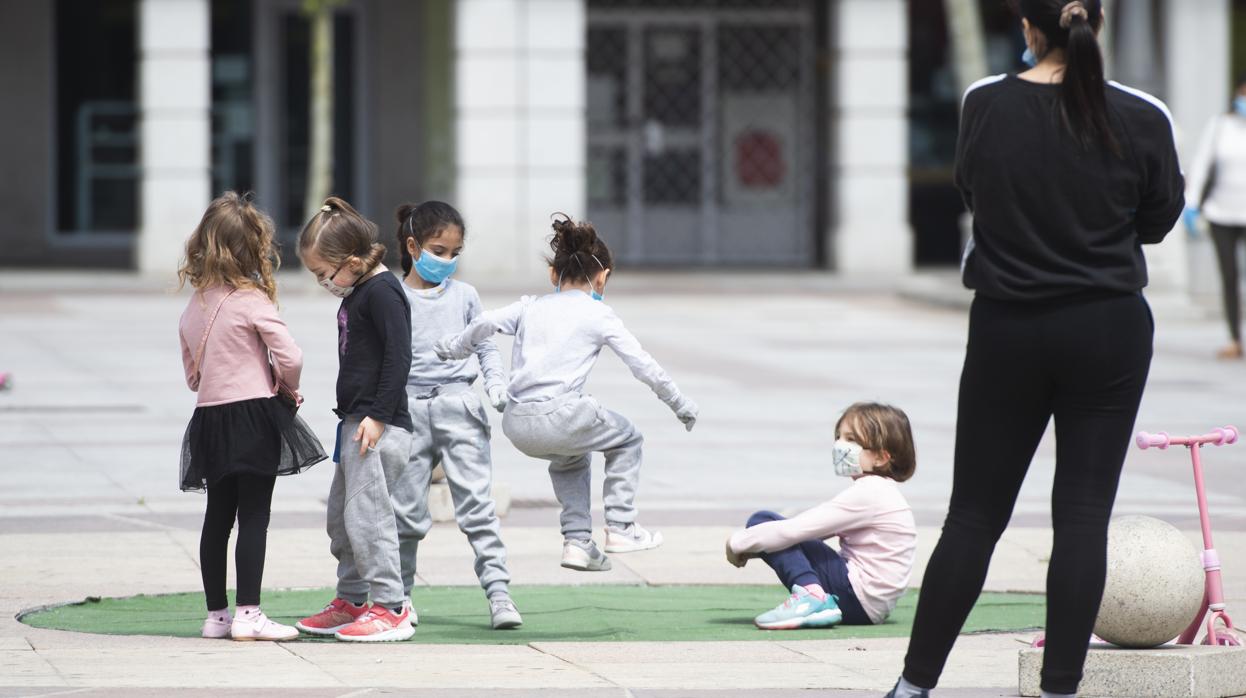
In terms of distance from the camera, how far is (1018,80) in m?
4.43

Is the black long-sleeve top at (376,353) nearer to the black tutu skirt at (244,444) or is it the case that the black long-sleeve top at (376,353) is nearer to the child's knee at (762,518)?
the black tutu skirt at (244,444)

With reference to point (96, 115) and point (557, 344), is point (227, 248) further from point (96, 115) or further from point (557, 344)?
point (96, 115)

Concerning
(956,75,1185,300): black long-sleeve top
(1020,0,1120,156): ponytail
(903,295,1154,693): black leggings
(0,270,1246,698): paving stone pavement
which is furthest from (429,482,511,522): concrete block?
(1020,0,1120,156): ponytail

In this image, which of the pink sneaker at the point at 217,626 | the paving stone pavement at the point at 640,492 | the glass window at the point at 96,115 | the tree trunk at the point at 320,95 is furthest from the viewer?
the glass window at the point at 96,115

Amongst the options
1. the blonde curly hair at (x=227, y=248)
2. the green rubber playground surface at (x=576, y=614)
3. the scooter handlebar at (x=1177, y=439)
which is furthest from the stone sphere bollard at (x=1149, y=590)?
the blonde curly hair at (x=227, y=248)

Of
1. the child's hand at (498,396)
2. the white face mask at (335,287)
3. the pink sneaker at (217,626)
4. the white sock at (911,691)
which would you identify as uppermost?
the white face mask at (335,287)

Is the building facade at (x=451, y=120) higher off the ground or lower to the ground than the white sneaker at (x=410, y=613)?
higher

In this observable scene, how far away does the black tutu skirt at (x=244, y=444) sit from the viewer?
608cm

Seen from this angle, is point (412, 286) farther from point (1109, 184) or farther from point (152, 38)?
point (152, 38)

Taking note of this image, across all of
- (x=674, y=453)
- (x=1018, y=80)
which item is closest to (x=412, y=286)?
(x=1018, y=80)

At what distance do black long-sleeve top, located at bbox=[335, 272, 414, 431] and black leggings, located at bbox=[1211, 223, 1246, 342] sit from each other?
34.4ft

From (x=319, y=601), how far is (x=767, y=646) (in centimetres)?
169

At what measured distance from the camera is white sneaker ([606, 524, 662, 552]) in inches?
251

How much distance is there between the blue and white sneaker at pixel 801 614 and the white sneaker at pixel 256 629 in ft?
4.95
